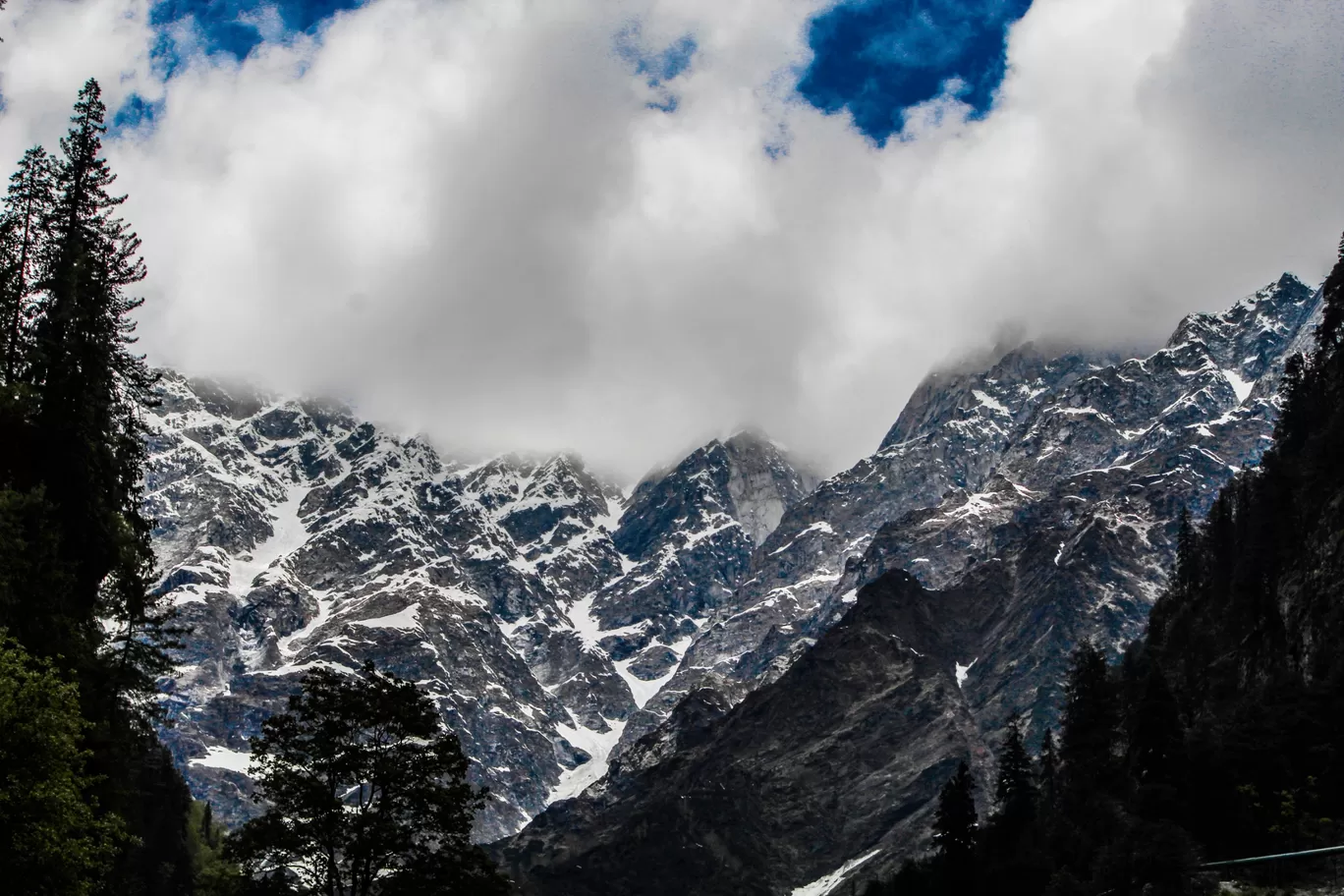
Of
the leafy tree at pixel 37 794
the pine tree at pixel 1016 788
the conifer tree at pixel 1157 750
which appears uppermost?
the pine tree at pixel 1016 788

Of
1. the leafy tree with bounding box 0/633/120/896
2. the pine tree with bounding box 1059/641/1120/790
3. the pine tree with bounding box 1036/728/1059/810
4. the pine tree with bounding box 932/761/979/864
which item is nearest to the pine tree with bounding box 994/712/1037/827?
the pine tree with bounding box 1036/728/1059/810

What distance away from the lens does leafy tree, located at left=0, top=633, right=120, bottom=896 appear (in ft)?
114

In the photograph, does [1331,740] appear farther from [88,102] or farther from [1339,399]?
[88,102]

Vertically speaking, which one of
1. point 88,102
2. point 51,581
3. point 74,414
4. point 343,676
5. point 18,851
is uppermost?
point 88,102

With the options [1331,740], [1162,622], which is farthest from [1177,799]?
[1162,622]

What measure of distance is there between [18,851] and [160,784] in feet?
481

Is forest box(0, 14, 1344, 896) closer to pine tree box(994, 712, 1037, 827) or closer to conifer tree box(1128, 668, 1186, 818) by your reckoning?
Answer: conifer tree box(1128, 668, 1186, 818)

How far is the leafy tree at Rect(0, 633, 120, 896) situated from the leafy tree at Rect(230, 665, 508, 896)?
42.9 feet

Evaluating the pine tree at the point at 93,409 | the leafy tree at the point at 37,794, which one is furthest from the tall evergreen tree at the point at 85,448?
the leafy tree at the point at 37,794

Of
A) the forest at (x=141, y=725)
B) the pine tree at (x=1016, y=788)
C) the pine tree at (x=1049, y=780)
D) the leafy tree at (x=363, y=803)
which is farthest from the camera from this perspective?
the pine tree at (x=1049, y=780)

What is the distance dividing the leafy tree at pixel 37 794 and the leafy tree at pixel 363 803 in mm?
13087

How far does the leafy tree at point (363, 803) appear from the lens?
162ft

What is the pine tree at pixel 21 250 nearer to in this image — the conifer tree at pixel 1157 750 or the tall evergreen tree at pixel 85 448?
the tall evergreen tree at pixel 85 448

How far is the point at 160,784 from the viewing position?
172m
